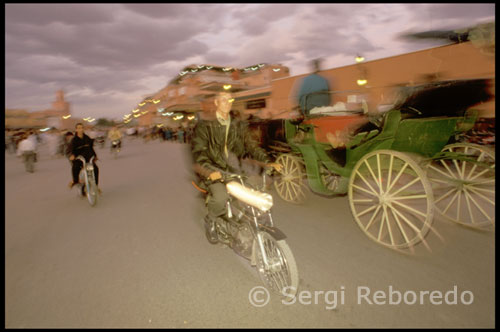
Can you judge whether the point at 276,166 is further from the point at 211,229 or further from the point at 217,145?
the point at 211,229

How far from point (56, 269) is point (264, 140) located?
5.23 m

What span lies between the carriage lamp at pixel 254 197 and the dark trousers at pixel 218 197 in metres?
0.31

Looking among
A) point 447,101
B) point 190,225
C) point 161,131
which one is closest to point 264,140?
point 190,225

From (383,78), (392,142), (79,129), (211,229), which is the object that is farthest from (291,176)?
(383,78)

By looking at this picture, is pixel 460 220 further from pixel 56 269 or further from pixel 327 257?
pixel 56 269

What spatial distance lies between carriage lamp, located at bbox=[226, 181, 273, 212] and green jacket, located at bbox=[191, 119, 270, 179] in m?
0.39

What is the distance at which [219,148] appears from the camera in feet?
11.1

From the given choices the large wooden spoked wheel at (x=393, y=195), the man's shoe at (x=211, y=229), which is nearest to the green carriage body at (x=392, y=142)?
the large wooden spoked wheel at (x=393, y=195)

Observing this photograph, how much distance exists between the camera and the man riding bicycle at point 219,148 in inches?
125

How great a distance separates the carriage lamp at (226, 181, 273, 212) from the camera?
2.54m

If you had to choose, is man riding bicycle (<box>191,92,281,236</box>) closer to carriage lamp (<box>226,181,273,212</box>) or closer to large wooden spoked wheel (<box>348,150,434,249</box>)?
carriage lamp (<box>226,181,273,212</box>)

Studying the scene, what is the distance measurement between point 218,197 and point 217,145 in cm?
61

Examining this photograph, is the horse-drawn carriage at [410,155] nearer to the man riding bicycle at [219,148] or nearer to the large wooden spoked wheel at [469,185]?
the large wooden spoked wheel at [469,185]

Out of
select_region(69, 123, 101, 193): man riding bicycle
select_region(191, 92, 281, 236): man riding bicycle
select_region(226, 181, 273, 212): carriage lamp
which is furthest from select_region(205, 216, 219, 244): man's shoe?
select_region(69, 123, 101, 193): man riding bicycle
